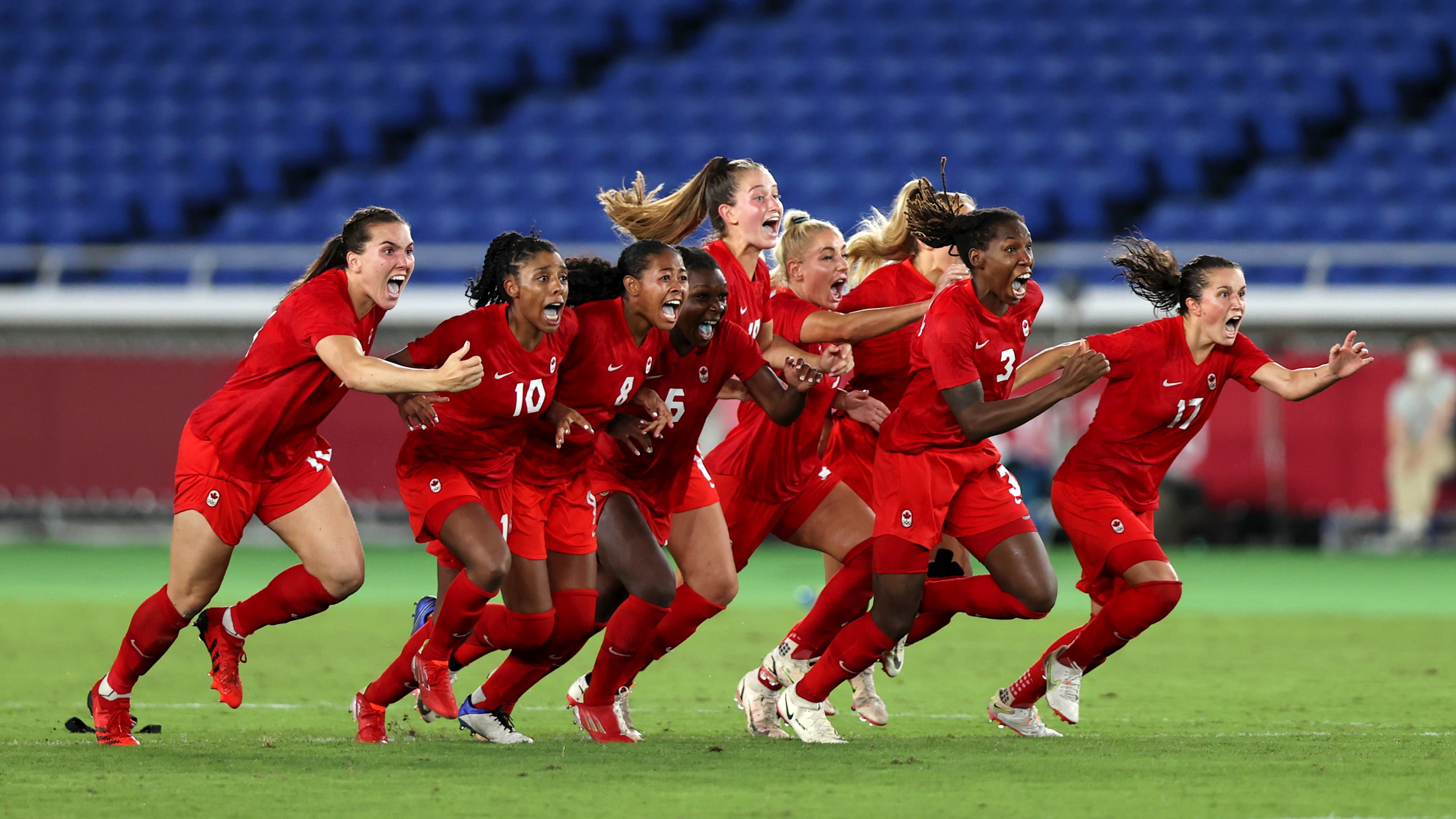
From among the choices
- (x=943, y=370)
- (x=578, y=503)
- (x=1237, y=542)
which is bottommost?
(x=1237, y=542)

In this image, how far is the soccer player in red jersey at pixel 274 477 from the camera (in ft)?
21.3

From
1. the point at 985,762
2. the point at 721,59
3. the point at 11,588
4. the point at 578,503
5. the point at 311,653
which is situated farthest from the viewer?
the point at 721,59

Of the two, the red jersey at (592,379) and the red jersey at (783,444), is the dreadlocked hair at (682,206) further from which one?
the red jersey at (592,379)

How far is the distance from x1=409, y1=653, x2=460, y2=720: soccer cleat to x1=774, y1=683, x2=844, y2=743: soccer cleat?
1287 mm

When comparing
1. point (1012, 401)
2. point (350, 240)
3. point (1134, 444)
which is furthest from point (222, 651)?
point (1134, 444)

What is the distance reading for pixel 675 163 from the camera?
21359mm

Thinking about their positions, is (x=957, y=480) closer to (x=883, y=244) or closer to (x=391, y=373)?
(x=883, y=244)

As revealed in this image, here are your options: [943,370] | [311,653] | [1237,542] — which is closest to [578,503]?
[943,370]

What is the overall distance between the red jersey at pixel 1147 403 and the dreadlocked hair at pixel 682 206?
169 cm

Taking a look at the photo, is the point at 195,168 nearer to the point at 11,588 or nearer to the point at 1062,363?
the point at 11,588

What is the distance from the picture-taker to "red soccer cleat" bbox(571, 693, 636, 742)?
674 cm

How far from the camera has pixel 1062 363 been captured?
7055 millimetres

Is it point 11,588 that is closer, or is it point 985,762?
point 985,762

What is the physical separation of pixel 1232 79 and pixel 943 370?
1595 centimetres
